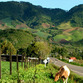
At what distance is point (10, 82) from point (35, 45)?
7027 centimetres

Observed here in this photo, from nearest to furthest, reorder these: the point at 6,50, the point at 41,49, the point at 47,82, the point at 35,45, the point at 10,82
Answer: the point at 10,82, the point at 47,82, the point at 41,49, the point at 35,45, the point at 6,50

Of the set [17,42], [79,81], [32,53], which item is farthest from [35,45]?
[17,42]

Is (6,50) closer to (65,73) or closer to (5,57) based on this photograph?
(5,57)

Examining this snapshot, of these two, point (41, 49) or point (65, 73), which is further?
point (41, 49)

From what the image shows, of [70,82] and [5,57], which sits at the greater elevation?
[70,82]

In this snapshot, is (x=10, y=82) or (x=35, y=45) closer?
(x=10, y=82)

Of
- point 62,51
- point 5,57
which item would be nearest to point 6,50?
point 5,57

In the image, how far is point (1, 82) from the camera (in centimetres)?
898

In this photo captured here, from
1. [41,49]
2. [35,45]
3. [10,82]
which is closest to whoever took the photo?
[10,82]

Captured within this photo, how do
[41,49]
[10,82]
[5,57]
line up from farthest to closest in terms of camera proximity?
[41,49]
[5,57]
[10,82]

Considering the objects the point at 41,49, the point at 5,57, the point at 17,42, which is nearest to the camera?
the point at 5,57

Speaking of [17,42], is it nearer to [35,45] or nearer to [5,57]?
[35,45]

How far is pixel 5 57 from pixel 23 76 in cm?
4948

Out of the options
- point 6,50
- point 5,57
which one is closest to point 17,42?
point 6,50
